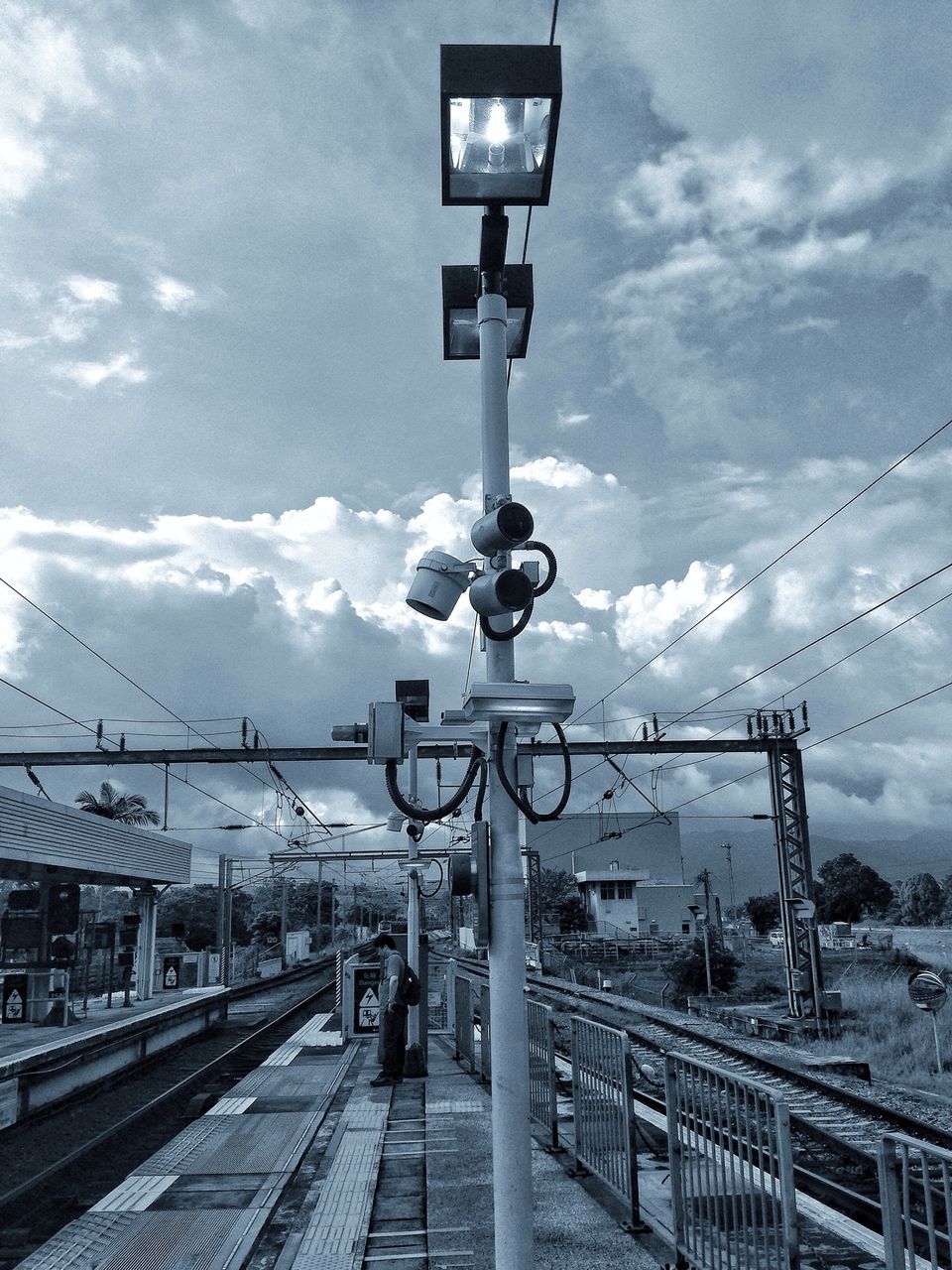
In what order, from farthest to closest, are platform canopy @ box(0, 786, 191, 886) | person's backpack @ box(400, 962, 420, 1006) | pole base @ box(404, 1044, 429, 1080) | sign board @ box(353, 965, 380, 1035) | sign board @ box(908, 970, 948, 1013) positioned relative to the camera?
platform canopy @ box(0, 786, 191, 886) < sign board @ box(353, 965, 380, 1035) < sign board @ box(908, 970, 948, 1013) < pole base @ box(404, 1044, 429, 1080) < person's backpack @ box(400, 962, 420, 1006)

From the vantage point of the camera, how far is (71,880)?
27.0 meters

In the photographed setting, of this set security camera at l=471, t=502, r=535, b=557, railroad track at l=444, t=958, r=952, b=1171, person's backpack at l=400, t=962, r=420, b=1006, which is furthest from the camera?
person's backpack at l=400, t=962, r=420, b=1006

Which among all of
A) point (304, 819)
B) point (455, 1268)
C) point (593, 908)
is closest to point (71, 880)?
point (304, 819)

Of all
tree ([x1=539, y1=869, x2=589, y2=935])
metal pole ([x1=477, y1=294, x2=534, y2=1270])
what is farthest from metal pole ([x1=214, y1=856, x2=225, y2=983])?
tree ([x1=539, y1=869, x2=589, y2=935])

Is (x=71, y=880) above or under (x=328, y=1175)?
above

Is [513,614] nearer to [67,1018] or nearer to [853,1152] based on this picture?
[853,1152]

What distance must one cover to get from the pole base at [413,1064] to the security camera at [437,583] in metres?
10.1

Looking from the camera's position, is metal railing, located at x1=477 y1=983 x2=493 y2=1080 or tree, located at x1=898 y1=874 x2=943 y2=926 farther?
tree, located at x1=898 y1=874 x2=943 y2=926

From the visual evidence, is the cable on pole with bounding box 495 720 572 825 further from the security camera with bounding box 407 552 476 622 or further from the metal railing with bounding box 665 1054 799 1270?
the metal railing with bounding box 665 1054 799 1270

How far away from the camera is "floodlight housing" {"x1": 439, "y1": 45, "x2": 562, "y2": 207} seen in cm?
421

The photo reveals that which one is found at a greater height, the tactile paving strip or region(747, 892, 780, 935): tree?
the tactile paving strip

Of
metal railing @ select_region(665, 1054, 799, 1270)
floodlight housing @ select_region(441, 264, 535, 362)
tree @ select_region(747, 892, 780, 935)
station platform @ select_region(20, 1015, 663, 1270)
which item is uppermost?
floodlight housing @ select_region(441, 264, 535, 362)

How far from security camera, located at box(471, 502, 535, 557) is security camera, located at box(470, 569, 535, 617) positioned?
135 millimetres

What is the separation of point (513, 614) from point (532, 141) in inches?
81.3
